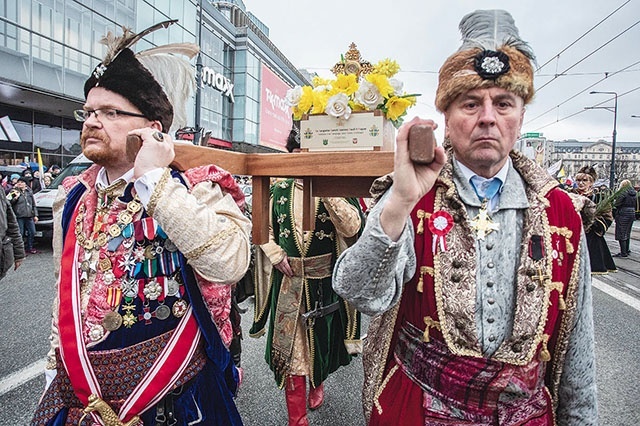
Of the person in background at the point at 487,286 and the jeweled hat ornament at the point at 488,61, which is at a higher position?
the jeweled hat ornament at the point at 488,61

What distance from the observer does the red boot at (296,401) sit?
280cm

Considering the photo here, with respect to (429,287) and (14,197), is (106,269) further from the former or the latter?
(14,197)

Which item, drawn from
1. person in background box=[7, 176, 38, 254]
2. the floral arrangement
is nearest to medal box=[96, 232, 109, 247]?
the floral arrangement

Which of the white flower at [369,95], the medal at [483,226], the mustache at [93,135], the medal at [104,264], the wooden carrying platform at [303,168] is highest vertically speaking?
the white flower at [369,95]

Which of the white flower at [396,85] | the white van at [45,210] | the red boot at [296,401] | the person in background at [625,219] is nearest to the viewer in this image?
the white flower at [396,85]

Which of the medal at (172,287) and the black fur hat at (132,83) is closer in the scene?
the medal at (172,287)

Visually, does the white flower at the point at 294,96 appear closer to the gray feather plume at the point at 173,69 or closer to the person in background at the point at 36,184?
the gray feather plume at the point at 173,69

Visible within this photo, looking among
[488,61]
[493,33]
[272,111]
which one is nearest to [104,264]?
[488,61]

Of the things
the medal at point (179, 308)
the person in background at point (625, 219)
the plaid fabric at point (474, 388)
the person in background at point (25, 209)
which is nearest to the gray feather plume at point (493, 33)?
the plaid fabric at point (474, 388)

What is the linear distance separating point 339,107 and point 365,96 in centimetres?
12

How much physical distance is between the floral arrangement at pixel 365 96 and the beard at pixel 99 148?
78 cm

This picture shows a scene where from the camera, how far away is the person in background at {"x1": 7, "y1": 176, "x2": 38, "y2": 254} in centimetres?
815

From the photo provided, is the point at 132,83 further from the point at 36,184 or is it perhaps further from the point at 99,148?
→ the point at 36,184

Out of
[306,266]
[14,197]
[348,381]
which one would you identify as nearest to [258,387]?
[348,381]
